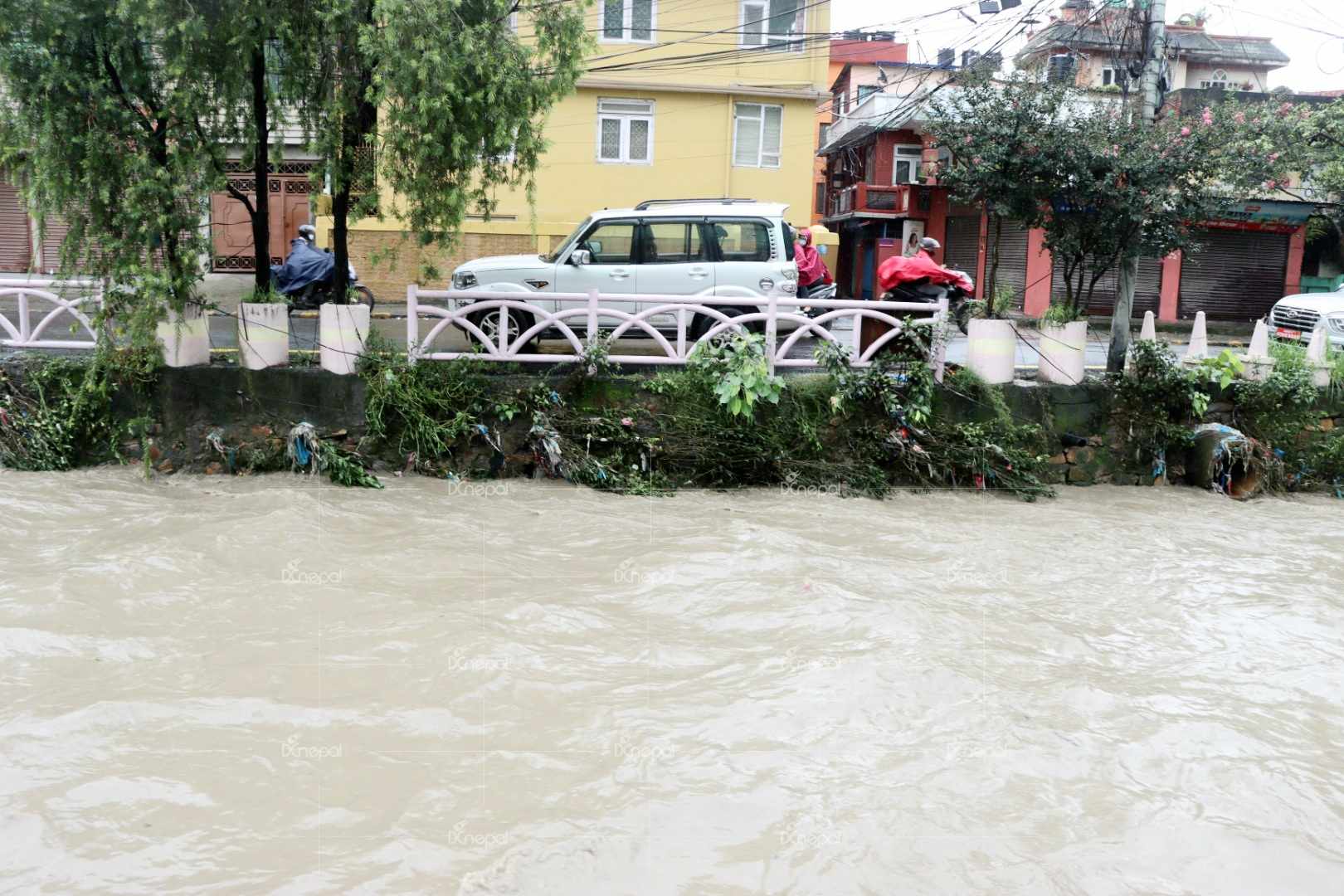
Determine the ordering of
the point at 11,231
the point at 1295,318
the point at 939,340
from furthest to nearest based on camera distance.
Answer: the point at 11,231, the point at 1295,318, the point at 939,340

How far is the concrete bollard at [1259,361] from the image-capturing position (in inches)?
415

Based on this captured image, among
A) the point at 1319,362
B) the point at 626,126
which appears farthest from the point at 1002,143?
the point at 626,126

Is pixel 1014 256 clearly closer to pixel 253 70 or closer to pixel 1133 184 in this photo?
pixel 1133 184

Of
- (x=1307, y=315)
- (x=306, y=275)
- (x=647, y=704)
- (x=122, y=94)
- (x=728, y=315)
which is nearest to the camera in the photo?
(x=647, y=704)

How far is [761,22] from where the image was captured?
20781 millimetres

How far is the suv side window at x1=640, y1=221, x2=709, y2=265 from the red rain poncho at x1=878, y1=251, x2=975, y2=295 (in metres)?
2.22

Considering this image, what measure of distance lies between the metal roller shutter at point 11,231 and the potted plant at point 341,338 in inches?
592

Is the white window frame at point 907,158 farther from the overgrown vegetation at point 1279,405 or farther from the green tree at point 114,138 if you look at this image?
the green tree at point 114,138

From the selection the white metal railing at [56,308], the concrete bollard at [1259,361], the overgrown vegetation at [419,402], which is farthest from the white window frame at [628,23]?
the concrete bollard at [1259,361]

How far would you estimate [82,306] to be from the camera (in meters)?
9.48

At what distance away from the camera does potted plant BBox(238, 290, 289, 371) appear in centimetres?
955

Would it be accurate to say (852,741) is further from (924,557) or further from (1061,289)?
(1061,289)

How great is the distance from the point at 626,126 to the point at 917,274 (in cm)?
1182

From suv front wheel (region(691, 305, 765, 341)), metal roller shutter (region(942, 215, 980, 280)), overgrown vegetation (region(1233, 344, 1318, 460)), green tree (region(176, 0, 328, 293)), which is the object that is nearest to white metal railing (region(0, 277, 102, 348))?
green tree (region(176, 0, 328, 293))
